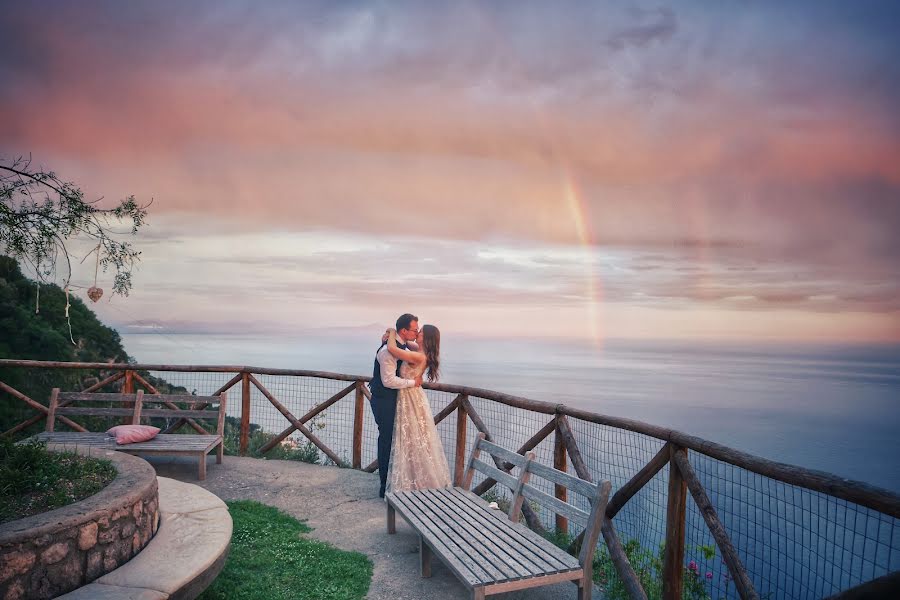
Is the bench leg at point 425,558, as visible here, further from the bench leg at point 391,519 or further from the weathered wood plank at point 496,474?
the bench leg at point 391,519

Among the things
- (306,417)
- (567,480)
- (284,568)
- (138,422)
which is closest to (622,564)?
(567,480)

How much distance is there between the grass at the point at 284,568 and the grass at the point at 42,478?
3.58ft

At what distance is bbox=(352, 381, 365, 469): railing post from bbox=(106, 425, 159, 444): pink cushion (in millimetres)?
2344

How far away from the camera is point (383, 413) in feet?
19.8

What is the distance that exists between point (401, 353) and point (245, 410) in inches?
144

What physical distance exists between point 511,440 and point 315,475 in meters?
2.76

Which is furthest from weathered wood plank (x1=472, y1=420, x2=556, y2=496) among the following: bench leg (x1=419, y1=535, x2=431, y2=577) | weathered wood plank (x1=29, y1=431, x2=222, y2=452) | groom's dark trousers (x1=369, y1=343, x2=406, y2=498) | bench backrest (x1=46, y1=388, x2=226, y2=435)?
bench backrest (x1=46, y1=388, x2=226, y2=435)

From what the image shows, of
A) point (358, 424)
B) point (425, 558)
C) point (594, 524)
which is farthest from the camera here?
point (358, 424)

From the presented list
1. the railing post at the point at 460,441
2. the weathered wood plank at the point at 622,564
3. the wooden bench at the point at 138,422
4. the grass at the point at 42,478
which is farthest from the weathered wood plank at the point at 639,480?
the wooden bench at the point at 138,422

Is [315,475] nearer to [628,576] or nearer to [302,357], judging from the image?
[302,357]

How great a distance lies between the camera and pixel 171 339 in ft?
37.7

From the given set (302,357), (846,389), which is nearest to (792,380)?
(846,389)

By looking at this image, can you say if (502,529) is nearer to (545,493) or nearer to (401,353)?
(545,493)

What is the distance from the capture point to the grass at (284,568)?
4.07 m
